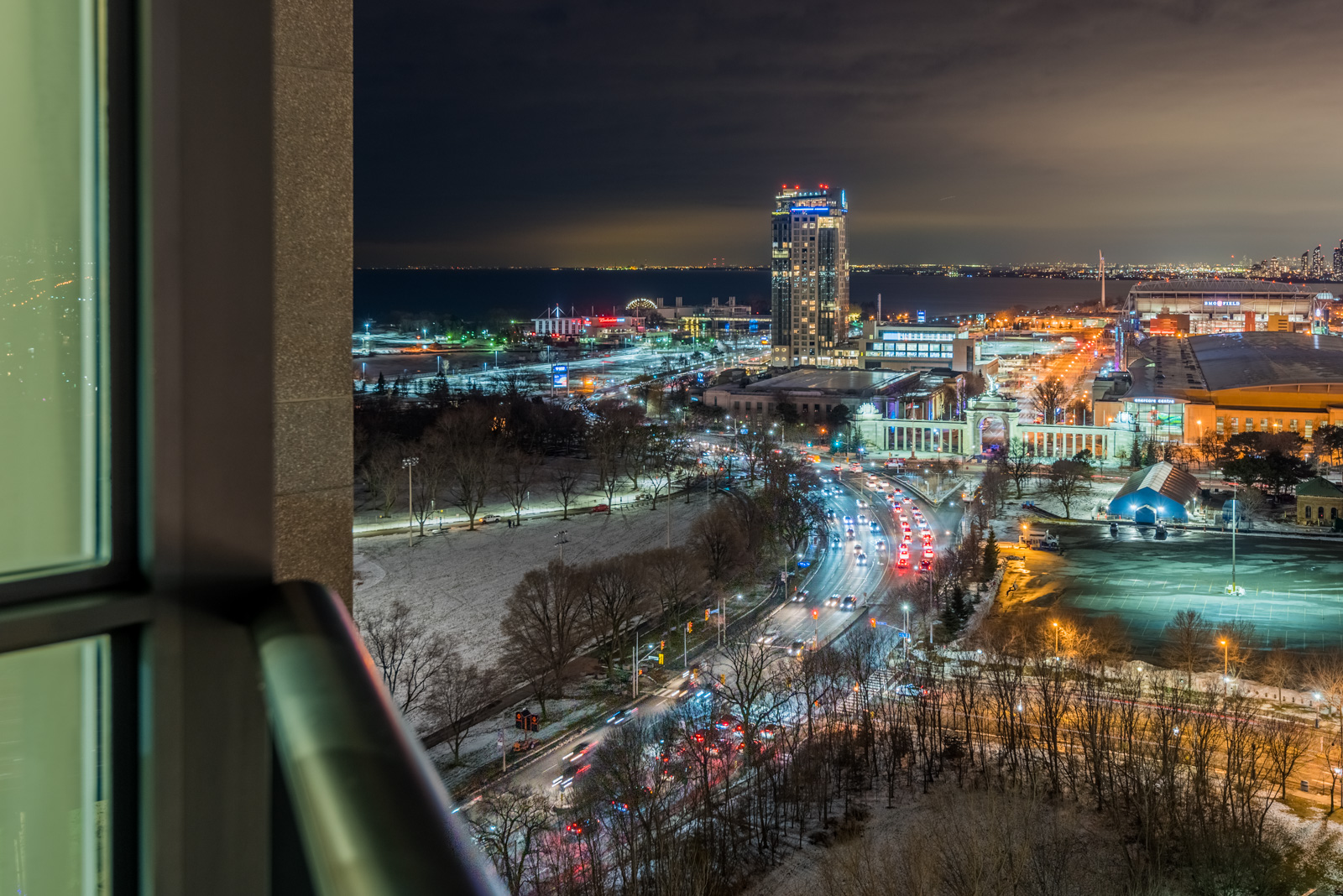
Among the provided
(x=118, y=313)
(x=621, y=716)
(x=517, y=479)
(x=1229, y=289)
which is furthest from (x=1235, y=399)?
(x=1229, y=289)

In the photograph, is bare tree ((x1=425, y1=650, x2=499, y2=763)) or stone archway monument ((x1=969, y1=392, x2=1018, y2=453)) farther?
stone archway monument ((x1=969, y1=392, x2=1018, y2=453))

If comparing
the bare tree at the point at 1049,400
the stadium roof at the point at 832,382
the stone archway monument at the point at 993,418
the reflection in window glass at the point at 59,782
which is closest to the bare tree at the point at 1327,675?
the reflection in window glass at the point at 59,782

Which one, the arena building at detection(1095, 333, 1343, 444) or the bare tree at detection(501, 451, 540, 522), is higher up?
the arena building at detection(1095, 333, 1343, 444)

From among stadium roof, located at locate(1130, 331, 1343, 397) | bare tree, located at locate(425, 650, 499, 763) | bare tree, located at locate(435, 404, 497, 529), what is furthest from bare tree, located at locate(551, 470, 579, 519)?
stadium roof, located at locate(1130, 331, 1343, 397)

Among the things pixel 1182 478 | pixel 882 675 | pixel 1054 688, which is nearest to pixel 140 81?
pixel 1054 688

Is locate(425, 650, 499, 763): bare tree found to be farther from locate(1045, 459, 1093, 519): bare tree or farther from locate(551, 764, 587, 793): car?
locate(1045, 459, 1093, 519): bare tree

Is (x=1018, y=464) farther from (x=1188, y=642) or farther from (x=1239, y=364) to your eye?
(x=1239, y=364)
